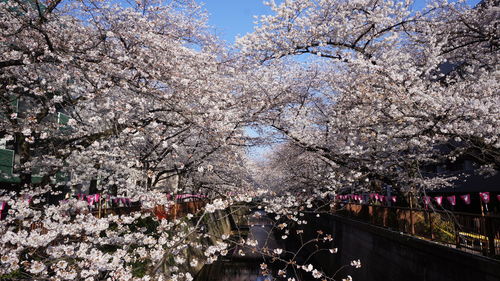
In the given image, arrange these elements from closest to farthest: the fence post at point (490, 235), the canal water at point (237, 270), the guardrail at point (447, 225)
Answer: the fence post at point (490, 235), the guardrail at point (447, 225), the canal water at point (237, 270)

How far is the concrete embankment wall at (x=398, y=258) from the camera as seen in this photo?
877 cm

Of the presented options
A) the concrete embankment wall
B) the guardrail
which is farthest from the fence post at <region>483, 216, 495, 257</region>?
the concrete embankment wall

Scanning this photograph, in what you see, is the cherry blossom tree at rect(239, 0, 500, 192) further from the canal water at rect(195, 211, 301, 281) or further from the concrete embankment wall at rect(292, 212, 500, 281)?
the canal water at rect(195, 211, 301, 281)

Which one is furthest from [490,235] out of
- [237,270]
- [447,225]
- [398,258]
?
[237,270]

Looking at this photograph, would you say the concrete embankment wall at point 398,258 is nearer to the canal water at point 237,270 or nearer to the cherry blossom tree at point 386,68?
the cherry blossom tree at point 386,68

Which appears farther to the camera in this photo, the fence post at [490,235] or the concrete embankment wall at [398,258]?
the concrete embankment wall at [398,258]

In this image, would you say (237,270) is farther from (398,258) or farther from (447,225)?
(447,225)

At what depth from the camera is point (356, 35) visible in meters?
11.9

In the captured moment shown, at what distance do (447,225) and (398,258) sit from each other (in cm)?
228

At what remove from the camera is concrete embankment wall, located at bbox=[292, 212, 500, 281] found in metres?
8.77

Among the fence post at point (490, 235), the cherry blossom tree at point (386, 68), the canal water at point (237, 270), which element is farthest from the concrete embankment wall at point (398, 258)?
the canal water at point (237, 270)

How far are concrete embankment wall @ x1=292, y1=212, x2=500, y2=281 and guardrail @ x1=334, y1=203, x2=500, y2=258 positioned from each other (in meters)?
0.41

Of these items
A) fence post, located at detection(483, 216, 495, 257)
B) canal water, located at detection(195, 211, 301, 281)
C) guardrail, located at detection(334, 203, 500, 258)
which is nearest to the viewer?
fence post, located at detection(483, 216, 495, 257)

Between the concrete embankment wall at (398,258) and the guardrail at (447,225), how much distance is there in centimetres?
41
